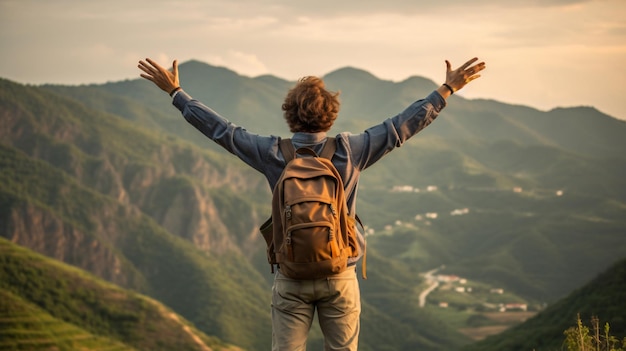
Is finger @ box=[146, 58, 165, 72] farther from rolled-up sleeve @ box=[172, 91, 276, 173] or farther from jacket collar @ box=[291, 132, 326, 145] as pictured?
jacket collar @ box=[291, 132, 326, 145]

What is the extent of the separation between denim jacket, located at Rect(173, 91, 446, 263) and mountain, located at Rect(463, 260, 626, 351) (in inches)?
2228

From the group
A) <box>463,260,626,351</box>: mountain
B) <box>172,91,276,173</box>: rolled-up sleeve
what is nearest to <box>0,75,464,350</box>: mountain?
<box>463,260,626,351</box>: mountain

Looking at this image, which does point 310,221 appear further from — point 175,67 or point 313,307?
point 175,67

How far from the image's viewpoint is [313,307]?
6645mm

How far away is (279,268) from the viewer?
6574 mm

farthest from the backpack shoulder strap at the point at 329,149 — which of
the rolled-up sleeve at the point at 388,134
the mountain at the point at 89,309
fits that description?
the mountain at the point at 89,309

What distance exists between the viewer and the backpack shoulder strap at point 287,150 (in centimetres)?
675

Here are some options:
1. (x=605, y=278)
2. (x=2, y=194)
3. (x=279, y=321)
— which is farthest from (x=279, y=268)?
(x=2, y=194)

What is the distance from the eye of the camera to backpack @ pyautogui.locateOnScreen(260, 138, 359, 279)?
6211 mm

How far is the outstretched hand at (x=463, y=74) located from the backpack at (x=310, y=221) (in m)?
1.61

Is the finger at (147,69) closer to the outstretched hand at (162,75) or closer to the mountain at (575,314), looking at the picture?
the outstretched hand at (162,75)

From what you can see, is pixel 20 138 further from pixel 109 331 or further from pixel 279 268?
pixel 279 268

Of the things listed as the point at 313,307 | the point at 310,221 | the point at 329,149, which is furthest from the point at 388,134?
the point at 313,307

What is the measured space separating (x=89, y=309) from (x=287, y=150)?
115 m
